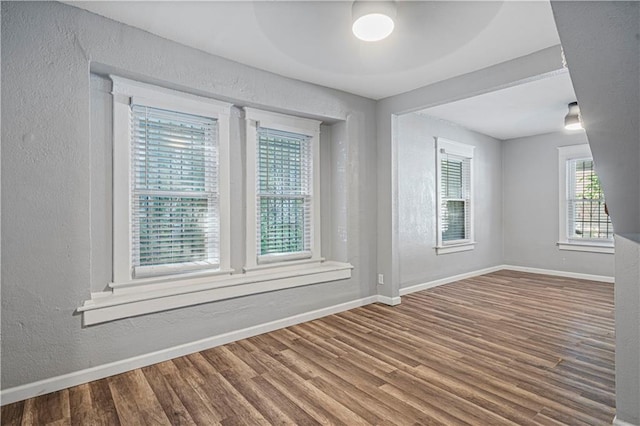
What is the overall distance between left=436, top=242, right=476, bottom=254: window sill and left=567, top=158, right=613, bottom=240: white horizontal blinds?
5.93 ft

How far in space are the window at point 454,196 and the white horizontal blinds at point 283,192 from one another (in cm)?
253

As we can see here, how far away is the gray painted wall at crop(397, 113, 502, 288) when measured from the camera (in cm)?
499

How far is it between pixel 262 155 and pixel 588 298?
470 cm

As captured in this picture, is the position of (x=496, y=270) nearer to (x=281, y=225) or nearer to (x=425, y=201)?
(x=425, y=201)

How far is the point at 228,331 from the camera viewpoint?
10.3ft

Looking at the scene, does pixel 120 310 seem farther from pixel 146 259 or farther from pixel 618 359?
pixel 618 359

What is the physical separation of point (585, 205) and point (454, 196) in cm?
235

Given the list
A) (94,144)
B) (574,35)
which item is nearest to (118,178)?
(94,144)

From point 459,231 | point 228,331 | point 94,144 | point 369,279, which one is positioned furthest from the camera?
point 459,231

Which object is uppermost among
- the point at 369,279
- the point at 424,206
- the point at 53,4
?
the point at 53,4

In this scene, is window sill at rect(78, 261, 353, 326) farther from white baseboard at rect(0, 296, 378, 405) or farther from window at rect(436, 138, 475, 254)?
window at rect(436, 138, 475, 254)

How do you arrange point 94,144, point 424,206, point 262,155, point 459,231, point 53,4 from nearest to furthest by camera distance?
point 53,4
point 94,144
point 262,155
point 424,206
point 459,231

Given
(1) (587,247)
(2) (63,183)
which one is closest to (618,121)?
Result: (2) (63,183)

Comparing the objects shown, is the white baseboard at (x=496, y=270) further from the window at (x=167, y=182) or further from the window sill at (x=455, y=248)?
the window at (x=167, y=182)
